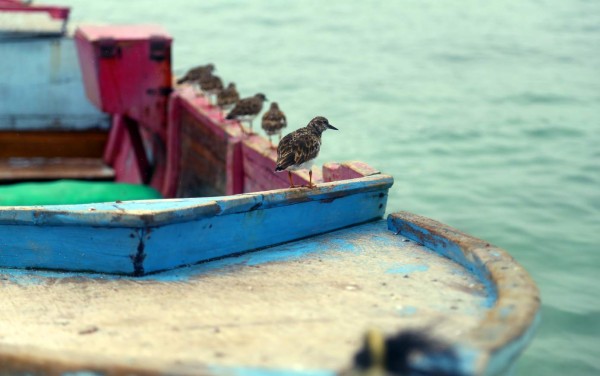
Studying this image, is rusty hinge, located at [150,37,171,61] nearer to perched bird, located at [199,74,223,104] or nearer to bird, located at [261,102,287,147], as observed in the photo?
perched bird, located at [199,74,223,104]

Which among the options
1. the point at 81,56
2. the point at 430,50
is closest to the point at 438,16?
the point at 430,50

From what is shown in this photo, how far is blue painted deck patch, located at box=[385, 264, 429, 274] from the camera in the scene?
4.93 meters

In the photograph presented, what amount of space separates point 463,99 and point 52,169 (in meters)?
11.1

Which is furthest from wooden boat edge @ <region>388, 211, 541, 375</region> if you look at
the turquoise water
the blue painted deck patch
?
the turquoise water

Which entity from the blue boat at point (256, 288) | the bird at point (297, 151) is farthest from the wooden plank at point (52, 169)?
the bird at point (297, 151)

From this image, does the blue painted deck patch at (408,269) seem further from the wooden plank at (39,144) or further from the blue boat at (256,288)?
the wooden plank at (39,144)

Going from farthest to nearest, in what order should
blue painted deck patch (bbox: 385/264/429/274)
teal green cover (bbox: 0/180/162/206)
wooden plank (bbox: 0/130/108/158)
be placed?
wooden plank (bbox: 0/130/108/158)
teal green cover (bbox: 0/180/162/206)
blue painted deck patch (bbox: 385/264/429/274)

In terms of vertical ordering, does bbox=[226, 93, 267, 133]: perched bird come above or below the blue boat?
above

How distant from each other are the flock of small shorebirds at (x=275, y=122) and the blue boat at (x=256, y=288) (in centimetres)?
32

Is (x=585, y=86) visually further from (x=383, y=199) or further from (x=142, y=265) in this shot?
(x=142, y=265)

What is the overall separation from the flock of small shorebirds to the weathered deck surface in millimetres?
804

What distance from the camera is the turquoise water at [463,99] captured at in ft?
42.9

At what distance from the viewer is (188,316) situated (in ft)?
14.1

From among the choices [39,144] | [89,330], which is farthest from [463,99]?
[89,330]
